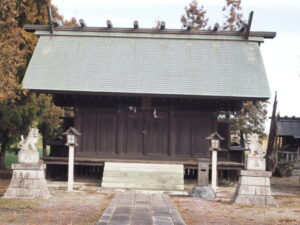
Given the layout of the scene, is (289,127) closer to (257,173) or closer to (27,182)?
(257,173)

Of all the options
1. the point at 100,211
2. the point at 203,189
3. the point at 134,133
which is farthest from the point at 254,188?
the point at 134,133

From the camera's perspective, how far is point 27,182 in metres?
13.1

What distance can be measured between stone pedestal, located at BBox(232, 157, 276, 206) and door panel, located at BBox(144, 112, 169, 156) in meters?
6.32

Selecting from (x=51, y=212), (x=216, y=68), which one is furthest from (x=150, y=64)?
(x=51, y=212)

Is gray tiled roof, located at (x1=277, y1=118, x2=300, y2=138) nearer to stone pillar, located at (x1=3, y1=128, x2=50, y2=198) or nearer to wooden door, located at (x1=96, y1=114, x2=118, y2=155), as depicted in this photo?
wooden door, located at (x1=96, y1=114, x2=118, y2=155)

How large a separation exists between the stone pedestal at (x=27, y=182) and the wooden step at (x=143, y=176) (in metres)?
4.22

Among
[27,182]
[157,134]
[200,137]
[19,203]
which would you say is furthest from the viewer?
[157,134]

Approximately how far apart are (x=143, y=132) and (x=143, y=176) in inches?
93.1

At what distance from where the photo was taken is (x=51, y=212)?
10.7 metres

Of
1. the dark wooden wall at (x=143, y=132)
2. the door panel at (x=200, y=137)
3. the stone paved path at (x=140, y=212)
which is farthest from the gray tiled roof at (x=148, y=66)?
the stone paved path at (x=140, y=212)

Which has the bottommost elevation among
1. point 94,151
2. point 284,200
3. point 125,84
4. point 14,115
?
point 284,200

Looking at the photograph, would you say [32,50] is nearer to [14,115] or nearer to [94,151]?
[14,115]

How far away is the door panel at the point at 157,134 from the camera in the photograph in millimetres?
19266

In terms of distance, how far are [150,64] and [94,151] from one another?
4.49 meters
